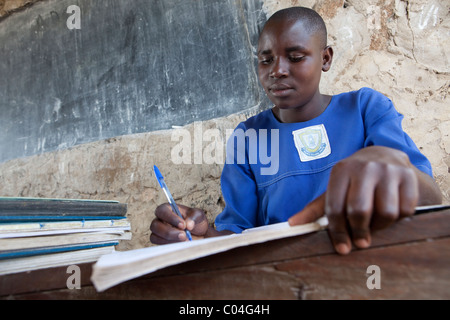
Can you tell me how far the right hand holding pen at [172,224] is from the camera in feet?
3.24

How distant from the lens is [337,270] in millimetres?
502

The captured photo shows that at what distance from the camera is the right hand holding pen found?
38.9 inches

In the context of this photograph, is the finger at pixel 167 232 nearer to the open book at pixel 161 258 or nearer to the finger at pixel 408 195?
the open book at pixel 161 258

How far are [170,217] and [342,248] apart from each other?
589 mm

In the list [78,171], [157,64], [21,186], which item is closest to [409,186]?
[157,64]

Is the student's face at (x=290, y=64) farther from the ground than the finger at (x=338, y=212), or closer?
farther from the ground

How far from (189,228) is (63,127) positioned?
4.93 feet

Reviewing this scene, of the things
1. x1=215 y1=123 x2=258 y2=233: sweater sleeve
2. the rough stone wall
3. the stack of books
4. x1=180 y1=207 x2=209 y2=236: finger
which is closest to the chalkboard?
the rough stone wall

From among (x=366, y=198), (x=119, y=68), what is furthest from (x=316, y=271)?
(x=119, y=68)

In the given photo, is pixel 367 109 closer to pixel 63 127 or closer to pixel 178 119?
pixel 178 119

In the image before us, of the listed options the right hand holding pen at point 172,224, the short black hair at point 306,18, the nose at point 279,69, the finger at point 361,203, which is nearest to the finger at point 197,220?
the right hand holding pen at point 172,224

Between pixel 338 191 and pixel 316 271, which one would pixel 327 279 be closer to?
pixel 316 271

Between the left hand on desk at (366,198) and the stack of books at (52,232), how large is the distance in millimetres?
515

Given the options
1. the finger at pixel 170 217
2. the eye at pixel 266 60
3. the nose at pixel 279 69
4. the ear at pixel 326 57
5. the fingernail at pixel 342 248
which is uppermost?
the ear at pixel 326 57
